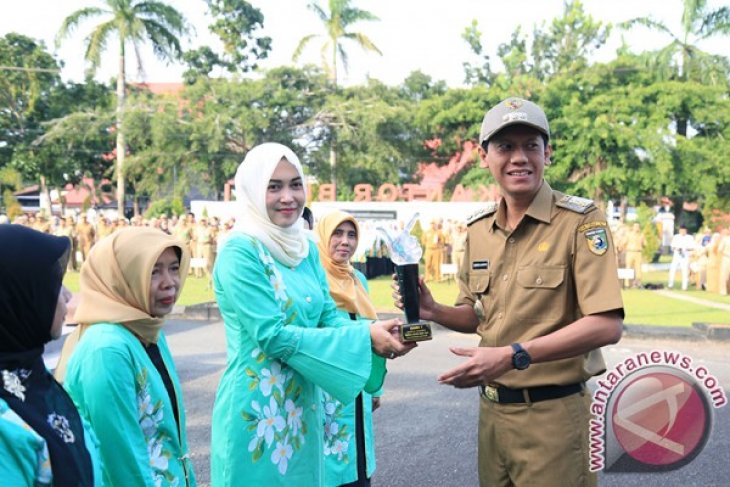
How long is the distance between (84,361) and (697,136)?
2801cm

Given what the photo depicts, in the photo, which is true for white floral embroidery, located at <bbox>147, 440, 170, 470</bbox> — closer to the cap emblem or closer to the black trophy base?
the black trophy base

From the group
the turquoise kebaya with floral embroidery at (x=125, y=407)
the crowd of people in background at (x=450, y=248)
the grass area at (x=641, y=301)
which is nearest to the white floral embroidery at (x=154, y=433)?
the turquoise kebaya with floral embroidery at (x=125, y=407)

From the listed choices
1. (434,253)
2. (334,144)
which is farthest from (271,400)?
(334,144)

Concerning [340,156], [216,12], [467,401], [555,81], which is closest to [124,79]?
[216,12]

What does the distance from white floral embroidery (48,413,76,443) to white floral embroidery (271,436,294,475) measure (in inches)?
29.5

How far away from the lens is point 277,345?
6.95ft

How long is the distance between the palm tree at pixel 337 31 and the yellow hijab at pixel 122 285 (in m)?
27.3

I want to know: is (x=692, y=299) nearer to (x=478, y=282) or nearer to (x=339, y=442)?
(x=339, y=442)

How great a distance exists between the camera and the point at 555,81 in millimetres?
25328

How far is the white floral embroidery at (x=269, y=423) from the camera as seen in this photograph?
2230mm

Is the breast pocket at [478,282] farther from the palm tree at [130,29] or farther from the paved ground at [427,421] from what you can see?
the palm tree at [130,29]

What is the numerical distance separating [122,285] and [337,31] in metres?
28.3

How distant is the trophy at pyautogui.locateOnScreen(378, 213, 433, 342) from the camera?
2.07 metres

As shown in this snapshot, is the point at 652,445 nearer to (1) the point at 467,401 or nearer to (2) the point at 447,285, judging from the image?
(1) the point at 467,401
